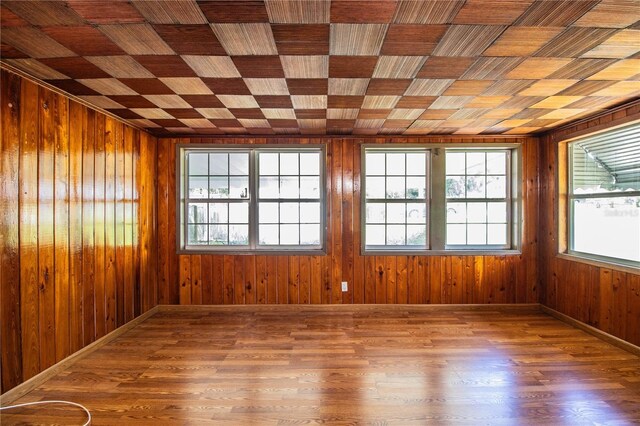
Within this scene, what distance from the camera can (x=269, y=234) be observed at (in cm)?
429

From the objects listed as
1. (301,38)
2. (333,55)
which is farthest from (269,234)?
(301,38)

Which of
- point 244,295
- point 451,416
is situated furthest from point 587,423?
point 244,295

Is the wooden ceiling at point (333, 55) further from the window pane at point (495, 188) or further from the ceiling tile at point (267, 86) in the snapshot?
the window pane at point (495, 188)

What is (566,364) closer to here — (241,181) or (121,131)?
(241,181)

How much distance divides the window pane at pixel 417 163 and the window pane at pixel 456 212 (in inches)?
22.6

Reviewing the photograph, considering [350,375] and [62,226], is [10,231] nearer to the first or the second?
[62,226]

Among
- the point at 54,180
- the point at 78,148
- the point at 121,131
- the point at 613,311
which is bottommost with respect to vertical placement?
the point at 613,311

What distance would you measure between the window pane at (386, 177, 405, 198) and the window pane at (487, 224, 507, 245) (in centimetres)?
126

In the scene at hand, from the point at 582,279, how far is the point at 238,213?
161 inches

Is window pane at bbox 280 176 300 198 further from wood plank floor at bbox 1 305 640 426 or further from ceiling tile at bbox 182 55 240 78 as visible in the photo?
ceiling tile at bbox 182 55 240 78

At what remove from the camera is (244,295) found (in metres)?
4.19

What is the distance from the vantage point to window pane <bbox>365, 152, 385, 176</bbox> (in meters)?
4.27

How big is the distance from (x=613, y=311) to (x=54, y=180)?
5.16 m

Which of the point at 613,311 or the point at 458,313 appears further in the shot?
the point at 458,313
